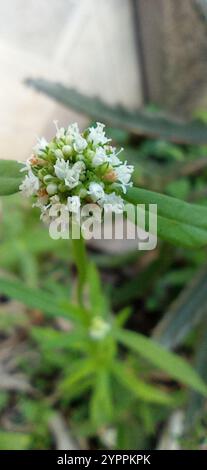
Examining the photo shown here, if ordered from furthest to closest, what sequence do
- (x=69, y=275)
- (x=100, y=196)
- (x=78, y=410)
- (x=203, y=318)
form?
1. (x=69, y=275)
2. (x=78, y=410)
3. (x=203, y=318)
4. (x=100, y=196)

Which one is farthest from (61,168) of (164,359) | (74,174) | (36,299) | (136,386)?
(136,386)

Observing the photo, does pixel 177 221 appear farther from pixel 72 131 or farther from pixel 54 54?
pixel 54 54

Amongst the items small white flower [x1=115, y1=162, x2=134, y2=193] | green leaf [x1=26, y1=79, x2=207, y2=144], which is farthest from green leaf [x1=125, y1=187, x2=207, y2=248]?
green leaf [x1=26, y1=79, x2=207, y2=144]

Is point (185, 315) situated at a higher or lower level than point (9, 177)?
higher

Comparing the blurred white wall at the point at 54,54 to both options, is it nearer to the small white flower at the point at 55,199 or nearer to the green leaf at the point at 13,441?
the green leaf at the point at 13,441
